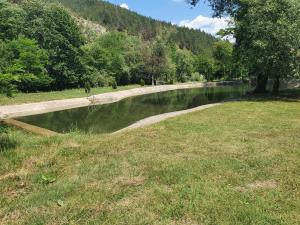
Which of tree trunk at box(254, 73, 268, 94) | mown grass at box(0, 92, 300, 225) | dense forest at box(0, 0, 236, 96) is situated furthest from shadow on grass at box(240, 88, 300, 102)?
mown grass at box(0, 92, 300, 225)

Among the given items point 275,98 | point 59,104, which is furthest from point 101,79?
point 275,98

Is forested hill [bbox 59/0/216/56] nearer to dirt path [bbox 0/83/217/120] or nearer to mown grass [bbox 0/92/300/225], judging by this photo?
dirt path [bbox 0/83/217/120]

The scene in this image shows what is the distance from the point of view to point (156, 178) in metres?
8.88

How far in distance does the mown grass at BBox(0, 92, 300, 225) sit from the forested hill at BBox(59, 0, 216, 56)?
135 meters

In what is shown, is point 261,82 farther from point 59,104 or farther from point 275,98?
point 59,104

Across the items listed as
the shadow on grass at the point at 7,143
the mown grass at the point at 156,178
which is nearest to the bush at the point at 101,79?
the shadow on grass at the point at 7,143

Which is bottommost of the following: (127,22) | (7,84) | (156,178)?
(156,178)

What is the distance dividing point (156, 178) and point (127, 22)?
151842 mm

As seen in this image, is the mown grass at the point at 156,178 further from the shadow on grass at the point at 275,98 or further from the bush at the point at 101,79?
the bush at the point at 101,79

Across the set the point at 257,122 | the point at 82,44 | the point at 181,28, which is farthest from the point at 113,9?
the point at 257,122

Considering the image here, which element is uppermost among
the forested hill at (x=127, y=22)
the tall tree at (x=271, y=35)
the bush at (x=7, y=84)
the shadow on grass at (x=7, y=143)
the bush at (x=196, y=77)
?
the forested hill at (x=127, y=22)

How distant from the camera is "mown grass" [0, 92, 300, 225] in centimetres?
688

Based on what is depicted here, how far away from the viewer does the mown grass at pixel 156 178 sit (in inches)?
271

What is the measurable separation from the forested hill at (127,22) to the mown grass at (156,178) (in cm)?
13459
